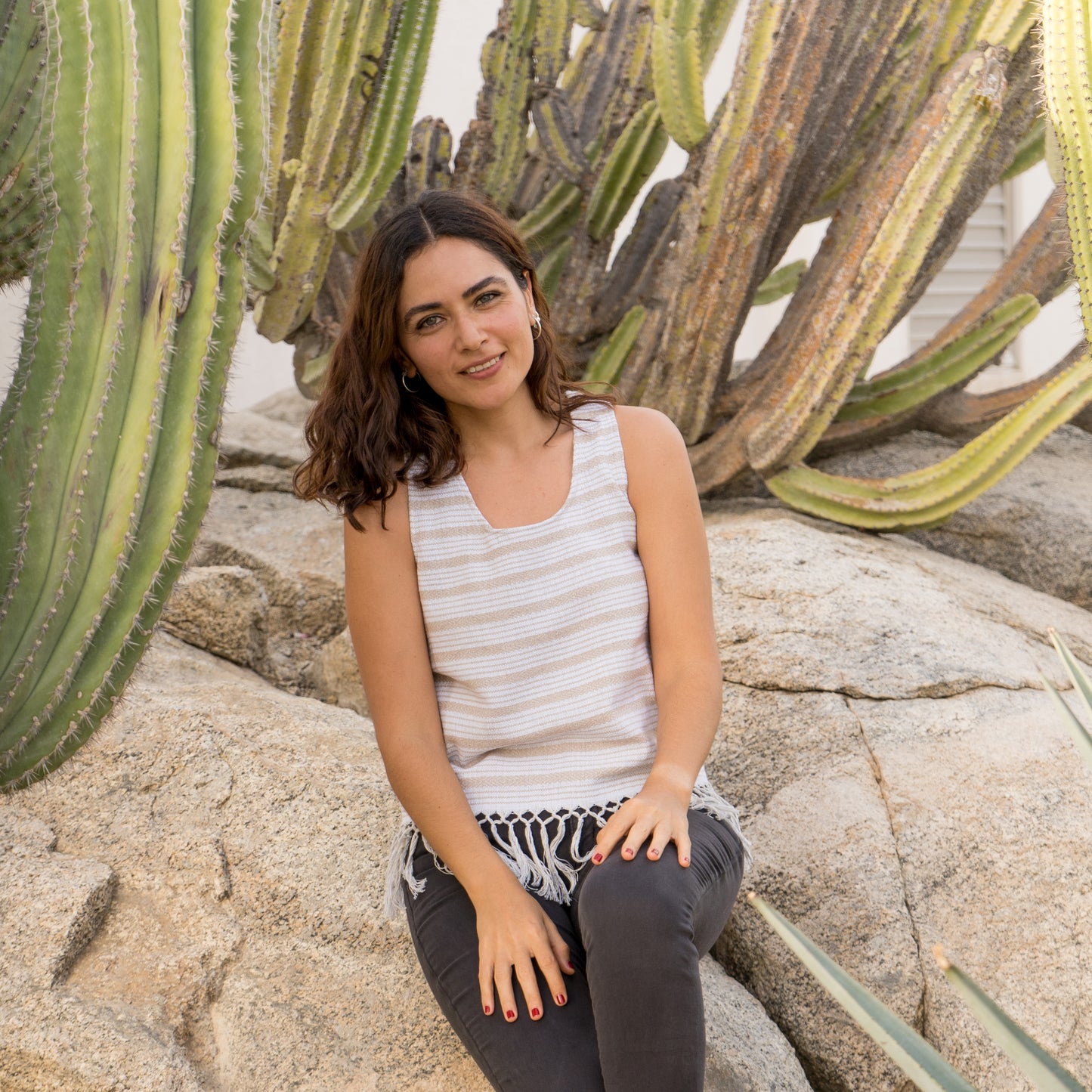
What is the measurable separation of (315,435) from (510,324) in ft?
1.25

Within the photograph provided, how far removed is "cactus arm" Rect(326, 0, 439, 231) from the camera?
272 centimetres

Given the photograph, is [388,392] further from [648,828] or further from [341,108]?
[341,108]

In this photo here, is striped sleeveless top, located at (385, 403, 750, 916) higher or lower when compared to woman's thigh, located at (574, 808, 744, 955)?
higher

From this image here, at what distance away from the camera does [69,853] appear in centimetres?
181

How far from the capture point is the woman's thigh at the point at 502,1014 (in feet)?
4.20

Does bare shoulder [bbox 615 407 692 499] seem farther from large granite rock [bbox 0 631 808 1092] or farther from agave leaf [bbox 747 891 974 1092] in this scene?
agave leaf [bbox 747 891 974 1092]

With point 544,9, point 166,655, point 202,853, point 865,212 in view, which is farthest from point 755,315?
point 202,853

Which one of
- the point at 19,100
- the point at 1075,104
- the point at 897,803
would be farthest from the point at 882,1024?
the point at 19,100

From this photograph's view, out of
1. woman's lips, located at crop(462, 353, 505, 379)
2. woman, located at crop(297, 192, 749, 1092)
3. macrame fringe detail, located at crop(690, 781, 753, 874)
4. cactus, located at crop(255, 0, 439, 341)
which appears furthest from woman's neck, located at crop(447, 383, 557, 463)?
cactus, located at crop(255, 0, 439, 341)

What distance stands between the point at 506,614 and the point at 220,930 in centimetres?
67

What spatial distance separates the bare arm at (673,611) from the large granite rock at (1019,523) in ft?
5.75

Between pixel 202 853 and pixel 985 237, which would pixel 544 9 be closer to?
pixel 202 853

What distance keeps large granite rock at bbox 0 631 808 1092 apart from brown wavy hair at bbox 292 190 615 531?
418 mm

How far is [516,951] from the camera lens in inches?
52.4
